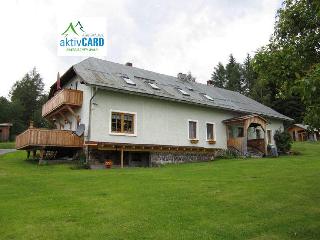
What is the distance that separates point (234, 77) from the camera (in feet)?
217

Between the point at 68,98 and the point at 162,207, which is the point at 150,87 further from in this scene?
the point at 162,207

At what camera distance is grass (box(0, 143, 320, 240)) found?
23.8 ft

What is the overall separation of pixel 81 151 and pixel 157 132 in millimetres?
5131


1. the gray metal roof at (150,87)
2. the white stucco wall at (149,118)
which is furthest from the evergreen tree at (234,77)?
the white stucco wall at (149,118)

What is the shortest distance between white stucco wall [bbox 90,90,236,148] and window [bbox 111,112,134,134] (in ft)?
1.02

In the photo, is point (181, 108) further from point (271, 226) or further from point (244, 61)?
point (244, 61)

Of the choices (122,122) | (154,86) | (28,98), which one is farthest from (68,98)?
(28,98)

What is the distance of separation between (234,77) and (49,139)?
2008 inches

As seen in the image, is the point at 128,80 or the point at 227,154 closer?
the point at 128,80

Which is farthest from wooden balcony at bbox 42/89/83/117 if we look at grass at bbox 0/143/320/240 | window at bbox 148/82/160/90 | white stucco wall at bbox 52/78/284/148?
grass at bbox 0/143/320/240

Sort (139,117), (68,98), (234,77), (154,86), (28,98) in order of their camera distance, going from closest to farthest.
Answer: (68,98)
(139,117)
(154,86)
(28,98)
(234,77)

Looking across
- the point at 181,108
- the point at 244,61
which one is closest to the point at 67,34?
the point at 181,108

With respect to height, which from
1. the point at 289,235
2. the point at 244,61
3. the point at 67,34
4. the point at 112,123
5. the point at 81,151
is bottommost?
the point at 289,235

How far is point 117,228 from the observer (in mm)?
7465
